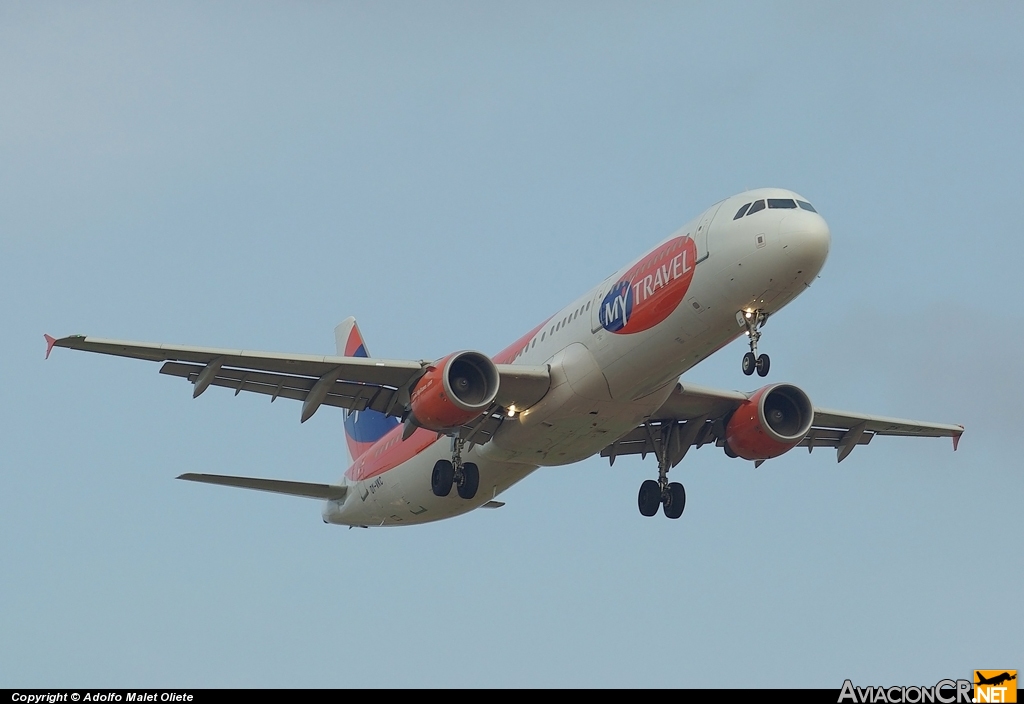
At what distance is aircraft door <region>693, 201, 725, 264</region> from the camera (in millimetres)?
33344

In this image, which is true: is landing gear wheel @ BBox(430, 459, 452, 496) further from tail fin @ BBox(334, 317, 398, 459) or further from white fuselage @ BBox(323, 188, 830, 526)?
tail fin @ BBox(334, 317, 398, 459)

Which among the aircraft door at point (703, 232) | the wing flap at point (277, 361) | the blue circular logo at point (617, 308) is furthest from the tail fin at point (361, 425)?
the aircraft door at point (703, 232)

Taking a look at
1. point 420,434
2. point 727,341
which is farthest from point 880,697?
point 420,434

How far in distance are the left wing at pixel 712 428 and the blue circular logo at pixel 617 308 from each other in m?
4.61

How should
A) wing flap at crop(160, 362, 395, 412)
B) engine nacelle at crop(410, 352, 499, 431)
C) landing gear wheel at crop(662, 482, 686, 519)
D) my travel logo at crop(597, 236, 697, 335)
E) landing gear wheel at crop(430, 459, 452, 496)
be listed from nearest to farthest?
1. my travel logo at crop(597, 236, 697, 335)
2. engine nacelle at crop(410, 352, 499, 431)
3. wing flap at crop(160, 362, 395, 412)
4. landing gear wheel at crop(430, 459, 452, 496)
5. landing gear wheel at crop(662, 482, 686, 519)

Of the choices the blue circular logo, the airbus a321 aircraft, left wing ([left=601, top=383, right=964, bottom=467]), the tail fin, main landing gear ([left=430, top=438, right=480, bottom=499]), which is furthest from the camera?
the tail fin

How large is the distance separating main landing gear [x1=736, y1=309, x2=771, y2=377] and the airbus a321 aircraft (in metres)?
0.03

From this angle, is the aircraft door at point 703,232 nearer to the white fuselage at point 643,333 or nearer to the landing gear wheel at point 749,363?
the white fuselage at point 643,333

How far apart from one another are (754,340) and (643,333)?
2.58 m

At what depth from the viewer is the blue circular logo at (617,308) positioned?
34.5m

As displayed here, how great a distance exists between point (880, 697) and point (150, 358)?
18.5 meters

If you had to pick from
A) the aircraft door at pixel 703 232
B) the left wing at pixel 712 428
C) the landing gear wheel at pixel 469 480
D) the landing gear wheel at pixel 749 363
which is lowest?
the landing gear wheel at pixel 469 480

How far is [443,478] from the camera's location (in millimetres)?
38188

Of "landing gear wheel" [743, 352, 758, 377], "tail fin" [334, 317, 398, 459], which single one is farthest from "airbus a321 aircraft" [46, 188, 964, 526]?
"tail fin" [334, 317, 398, 459]
